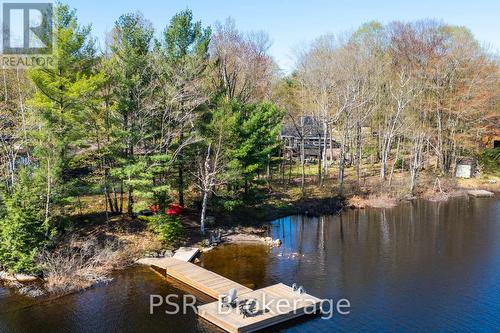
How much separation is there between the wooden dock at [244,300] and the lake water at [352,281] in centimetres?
54

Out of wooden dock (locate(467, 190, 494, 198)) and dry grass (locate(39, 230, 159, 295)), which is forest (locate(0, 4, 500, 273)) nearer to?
dry grass (locate(39, 230, 159, 295))

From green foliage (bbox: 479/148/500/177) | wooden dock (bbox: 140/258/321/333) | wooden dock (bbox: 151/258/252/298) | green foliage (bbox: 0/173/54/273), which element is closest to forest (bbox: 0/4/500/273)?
green foliage (bbox: 0/173/54/273)

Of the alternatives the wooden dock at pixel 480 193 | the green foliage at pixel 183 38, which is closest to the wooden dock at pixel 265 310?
the green foliage at pixel 183 38

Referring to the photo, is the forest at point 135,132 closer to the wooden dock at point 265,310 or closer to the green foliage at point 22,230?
the green foliage at point 22,230

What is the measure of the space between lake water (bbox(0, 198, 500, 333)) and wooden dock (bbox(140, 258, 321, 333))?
1.77ft

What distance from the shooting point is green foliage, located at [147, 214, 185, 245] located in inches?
1268

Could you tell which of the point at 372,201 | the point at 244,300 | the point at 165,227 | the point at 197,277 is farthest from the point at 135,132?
the point at 372,201

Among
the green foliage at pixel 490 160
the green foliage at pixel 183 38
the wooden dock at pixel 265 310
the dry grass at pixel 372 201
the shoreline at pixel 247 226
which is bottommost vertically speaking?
the wooden dock at pixel 265 310

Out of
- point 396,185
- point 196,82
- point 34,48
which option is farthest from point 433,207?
point 34,48

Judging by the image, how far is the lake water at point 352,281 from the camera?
22.0 metres

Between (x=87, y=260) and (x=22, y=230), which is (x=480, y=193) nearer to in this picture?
(x=87, y=260)

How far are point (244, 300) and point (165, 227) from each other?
1105 cm

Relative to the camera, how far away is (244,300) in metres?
23.0

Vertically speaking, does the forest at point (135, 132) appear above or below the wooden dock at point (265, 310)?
above
